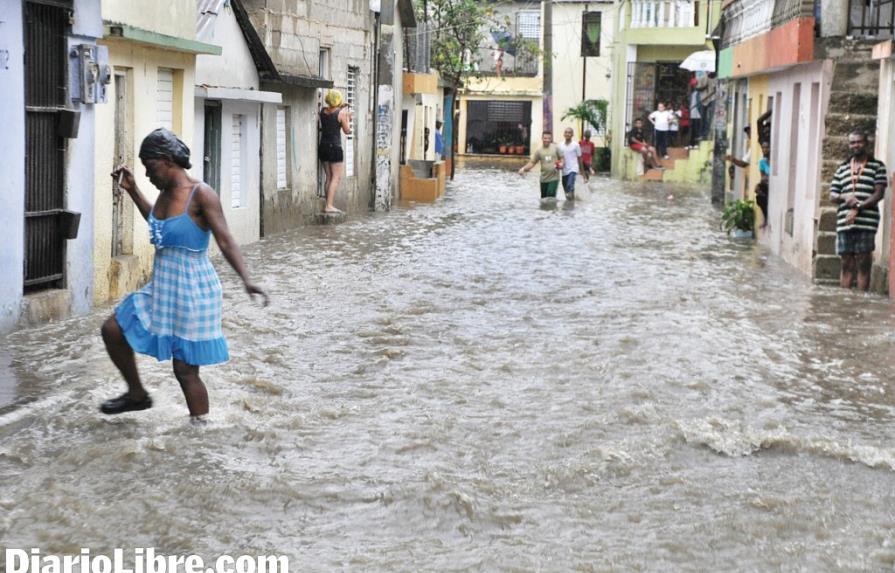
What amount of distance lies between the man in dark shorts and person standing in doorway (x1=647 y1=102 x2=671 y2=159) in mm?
265

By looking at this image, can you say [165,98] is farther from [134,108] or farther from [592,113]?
[592,113]

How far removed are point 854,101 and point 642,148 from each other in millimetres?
24868

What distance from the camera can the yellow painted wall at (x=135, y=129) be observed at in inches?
515

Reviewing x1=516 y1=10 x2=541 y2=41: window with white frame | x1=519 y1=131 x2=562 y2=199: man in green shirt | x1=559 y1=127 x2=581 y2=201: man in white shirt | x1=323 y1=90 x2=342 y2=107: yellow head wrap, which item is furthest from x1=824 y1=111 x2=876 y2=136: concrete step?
x1=516 y1=10 x2=541 y2=41: window with white frame

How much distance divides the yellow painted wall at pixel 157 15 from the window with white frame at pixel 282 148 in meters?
5.90

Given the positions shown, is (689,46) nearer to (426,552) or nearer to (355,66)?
(355,66)

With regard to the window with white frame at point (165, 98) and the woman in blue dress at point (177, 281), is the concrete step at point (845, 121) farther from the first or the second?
the woman in blue dress at point (177, 281)

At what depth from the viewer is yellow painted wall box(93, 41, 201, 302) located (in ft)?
42.9

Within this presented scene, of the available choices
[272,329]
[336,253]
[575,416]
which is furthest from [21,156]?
[336,253]

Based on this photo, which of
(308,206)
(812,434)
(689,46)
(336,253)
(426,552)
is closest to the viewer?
(426,552)

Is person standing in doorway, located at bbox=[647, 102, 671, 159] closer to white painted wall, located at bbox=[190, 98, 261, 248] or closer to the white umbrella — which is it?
the white umbrella

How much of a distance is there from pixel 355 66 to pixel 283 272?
33.4 feet

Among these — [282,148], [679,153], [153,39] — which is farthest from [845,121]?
[679,153]

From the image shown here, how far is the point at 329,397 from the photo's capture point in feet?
31.0
